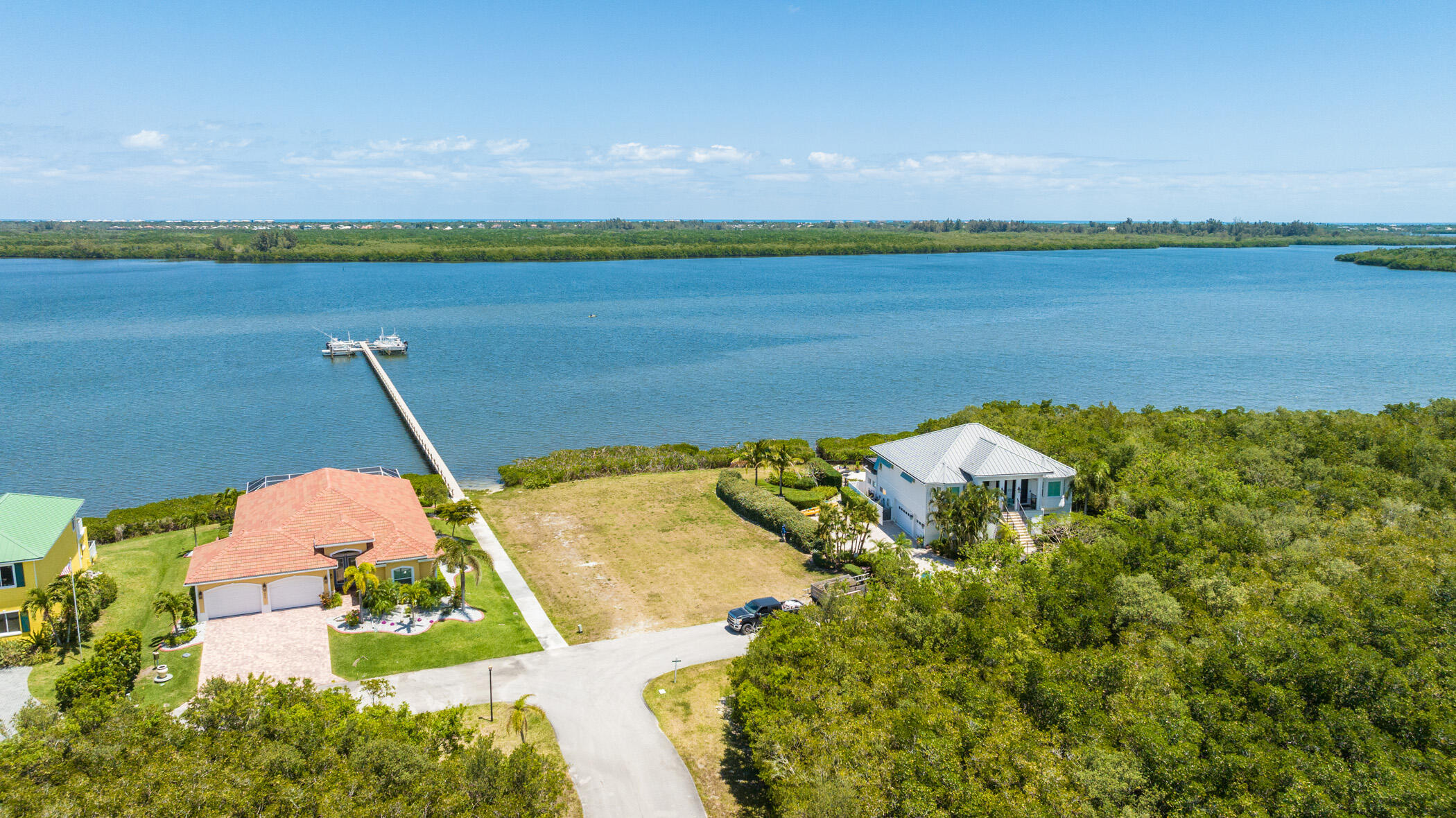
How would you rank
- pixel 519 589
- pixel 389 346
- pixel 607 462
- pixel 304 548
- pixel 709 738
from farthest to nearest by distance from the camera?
pixel 389 346
pixel 607 462
pixel 519 589
pixel 304 548
pixel 709 738

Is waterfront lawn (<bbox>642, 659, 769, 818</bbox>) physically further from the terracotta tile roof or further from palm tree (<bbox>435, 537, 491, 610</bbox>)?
the terracotta tile roof

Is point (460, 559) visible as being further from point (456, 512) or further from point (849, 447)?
point (849, 447)

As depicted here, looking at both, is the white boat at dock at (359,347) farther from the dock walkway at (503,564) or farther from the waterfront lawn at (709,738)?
the waterfront lawn at (709,738)

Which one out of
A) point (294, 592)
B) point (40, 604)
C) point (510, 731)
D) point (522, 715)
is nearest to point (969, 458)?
point (522, 715)

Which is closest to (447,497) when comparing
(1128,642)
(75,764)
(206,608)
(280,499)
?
(280,499)

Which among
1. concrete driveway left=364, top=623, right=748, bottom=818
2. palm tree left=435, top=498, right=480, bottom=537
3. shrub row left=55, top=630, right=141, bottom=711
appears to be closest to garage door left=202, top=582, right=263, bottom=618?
shrub row left=55, top=630, right=141, bottom=711
